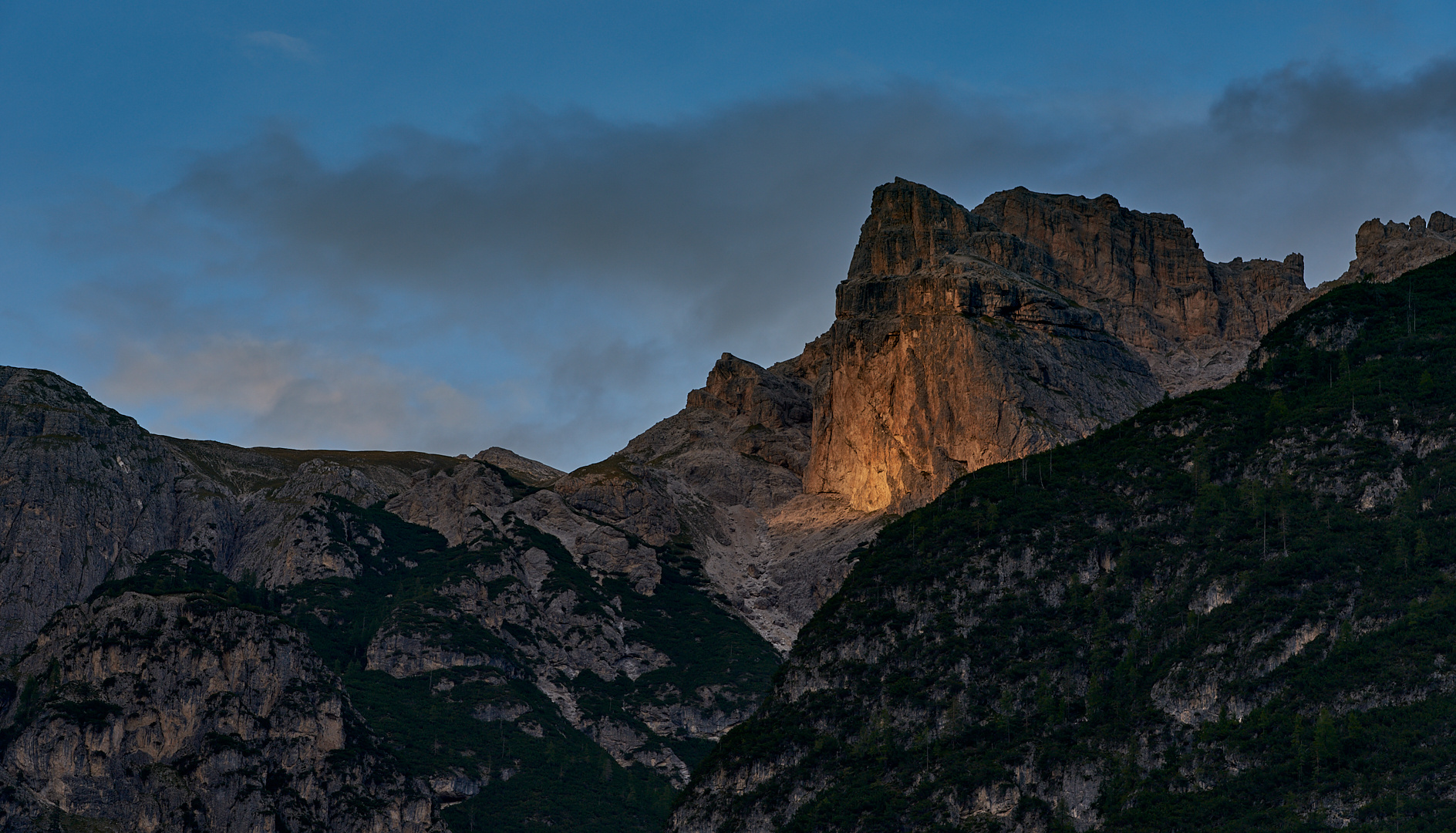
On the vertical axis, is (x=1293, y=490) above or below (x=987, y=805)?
above

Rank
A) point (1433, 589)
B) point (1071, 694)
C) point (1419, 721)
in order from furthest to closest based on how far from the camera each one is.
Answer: point (1071, 694), point (1433, 589), point (1419, 721)

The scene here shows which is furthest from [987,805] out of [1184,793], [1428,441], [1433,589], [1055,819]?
[1428,441]

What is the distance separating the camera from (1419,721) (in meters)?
156

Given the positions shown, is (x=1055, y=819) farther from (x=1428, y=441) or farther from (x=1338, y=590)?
(x=1428, y=441)

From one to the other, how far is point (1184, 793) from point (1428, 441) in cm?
5174

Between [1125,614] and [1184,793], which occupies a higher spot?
[1125,614]

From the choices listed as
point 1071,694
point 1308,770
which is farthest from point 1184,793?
point 1071,694

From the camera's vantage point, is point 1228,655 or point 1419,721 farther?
point 1228,655

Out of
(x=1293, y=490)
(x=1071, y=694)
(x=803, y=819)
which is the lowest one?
(x=803, y=819)

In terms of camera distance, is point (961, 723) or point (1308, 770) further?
point (961, 723)

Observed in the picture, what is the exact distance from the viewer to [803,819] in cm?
19112

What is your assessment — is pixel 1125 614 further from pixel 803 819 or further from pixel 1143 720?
pixel 803 819

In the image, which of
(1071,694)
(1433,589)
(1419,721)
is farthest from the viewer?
(1071,694)

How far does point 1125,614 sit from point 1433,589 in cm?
3538
